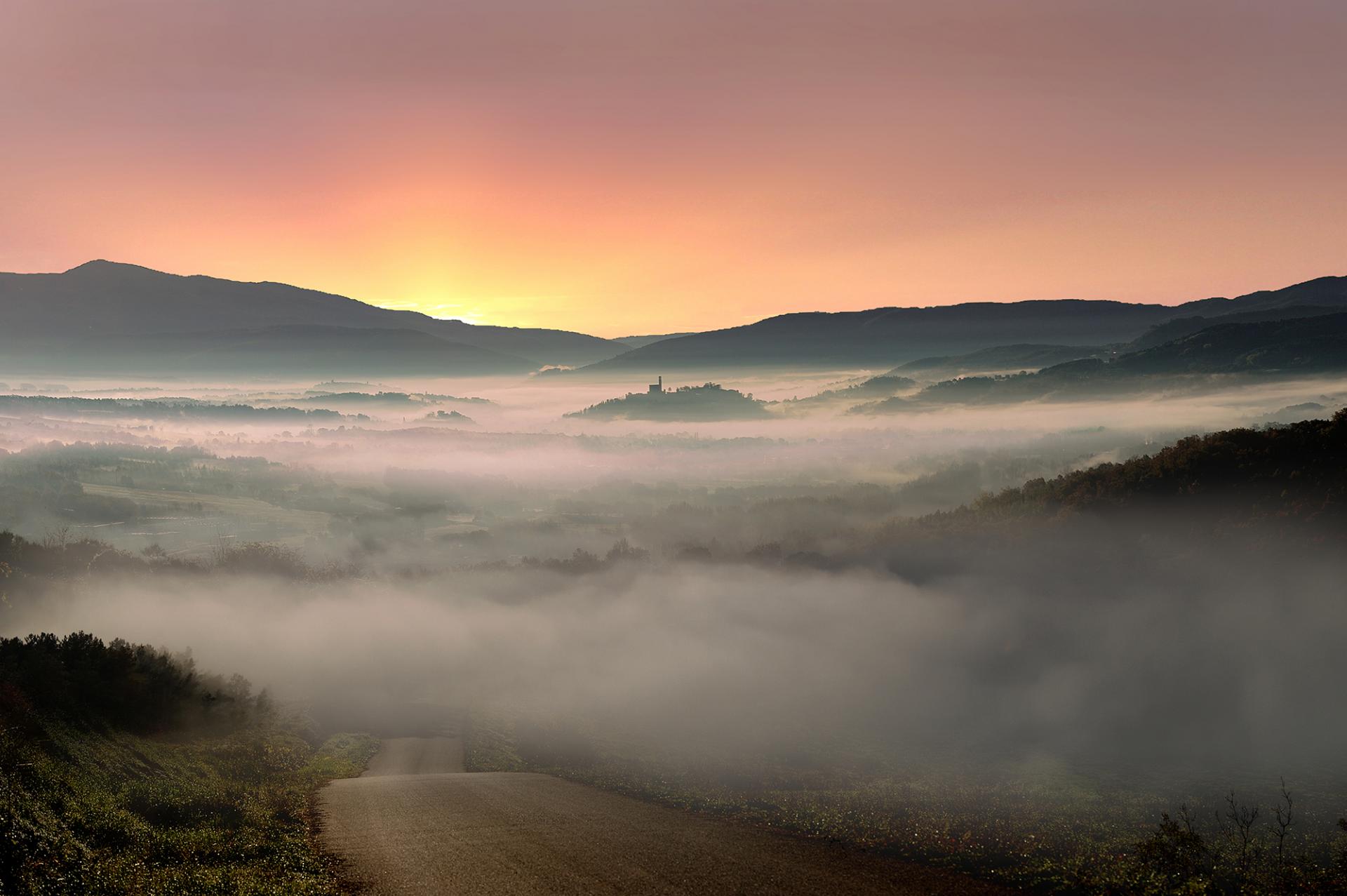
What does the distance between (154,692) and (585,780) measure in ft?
147

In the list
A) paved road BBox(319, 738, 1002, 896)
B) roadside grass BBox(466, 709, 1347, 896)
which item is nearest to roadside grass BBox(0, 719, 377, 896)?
paved road BBox(319, 738, 1002, 896)

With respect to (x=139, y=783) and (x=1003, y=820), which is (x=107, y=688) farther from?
(x=1003, y=820)

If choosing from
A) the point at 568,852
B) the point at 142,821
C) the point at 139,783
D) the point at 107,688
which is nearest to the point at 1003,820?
the point at 568,852

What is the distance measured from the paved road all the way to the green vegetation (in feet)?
13.4

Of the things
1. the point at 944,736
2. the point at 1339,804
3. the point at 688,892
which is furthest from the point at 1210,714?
the point at 688,892

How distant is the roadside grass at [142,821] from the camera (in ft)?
120

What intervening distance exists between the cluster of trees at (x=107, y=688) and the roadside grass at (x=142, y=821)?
2.58 m

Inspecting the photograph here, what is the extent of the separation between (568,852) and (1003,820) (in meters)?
40.7

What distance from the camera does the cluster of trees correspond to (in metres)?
63.2

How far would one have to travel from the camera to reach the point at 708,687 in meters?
182

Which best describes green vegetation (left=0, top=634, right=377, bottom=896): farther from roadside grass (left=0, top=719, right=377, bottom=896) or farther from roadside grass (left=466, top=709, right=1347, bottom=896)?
roadside grass (left=466, top=709, right=1347, bottom=896)

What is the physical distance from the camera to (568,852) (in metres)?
57.1

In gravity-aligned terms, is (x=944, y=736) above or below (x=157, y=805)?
below

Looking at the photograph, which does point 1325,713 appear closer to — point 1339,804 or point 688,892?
point 1339,804
